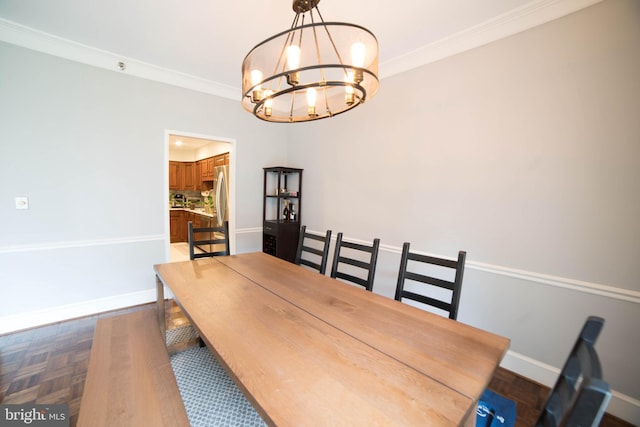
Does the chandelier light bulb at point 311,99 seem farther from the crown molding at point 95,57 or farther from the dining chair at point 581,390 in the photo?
the crown molding at point 95,57

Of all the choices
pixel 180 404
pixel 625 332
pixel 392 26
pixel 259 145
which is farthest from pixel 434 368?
pixel 259 145

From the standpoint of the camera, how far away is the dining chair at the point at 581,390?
1.61 ft

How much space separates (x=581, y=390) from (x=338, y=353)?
2.37 feet

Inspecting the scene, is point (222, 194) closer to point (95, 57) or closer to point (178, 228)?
point (95, 57)

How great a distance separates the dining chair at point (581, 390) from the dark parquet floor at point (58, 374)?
1267 mm

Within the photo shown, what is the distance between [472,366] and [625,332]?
150cm

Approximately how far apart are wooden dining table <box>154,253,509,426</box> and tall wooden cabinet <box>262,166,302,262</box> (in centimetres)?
207

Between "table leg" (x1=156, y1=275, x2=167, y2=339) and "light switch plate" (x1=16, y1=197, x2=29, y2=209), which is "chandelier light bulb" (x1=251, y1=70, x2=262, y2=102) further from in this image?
"light switch plate" (x1=16, y1=197, x2=29, y2=209)

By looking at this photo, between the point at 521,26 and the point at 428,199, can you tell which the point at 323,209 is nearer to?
the point at 428,199

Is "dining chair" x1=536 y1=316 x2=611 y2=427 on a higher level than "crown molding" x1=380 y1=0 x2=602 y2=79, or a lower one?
lower

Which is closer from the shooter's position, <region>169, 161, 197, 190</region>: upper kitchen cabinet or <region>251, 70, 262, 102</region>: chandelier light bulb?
<region>251, 70, 262, 102</region>: chandelier light bulb

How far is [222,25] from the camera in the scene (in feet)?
7.06

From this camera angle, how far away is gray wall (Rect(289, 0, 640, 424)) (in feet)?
5.27

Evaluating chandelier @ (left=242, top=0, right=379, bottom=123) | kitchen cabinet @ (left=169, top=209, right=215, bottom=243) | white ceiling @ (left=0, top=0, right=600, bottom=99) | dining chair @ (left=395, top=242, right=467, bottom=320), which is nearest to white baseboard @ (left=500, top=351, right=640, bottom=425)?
dining chair @ (left=395, top=242, right=467, bottom=320)
